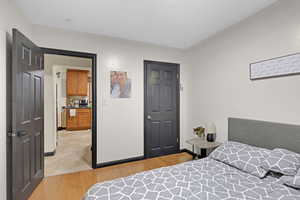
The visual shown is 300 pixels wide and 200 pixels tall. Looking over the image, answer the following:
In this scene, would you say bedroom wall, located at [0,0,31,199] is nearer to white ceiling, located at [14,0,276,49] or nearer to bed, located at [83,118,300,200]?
white ceiling, located at [14,0,276,49]

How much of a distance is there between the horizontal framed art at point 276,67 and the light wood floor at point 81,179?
2206mm

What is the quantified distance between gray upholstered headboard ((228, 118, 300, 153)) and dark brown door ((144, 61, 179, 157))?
1.34 metres

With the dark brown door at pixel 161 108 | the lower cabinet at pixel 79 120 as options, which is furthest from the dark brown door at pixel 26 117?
the lower cabinet at pixel 79 120

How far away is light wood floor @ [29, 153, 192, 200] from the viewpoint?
220cm

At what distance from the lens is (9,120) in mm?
1832

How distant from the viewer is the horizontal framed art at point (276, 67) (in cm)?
197

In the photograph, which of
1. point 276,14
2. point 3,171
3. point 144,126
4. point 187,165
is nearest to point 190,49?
point 276,14

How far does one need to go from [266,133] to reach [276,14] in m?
1.66

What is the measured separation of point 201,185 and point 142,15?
234 centimetres

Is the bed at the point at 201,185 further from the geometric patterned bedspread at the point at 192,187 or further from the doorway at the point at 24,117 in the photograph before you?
the doorway at the point at 24,117

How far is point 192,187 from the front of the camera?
1474 mm

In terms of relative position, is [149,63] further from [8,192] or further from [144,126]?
[8,192]

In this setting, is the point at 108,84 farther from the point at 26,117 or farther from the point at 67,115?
the point at 67,115

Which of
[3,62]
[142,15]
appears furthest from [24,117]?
[142,15]
